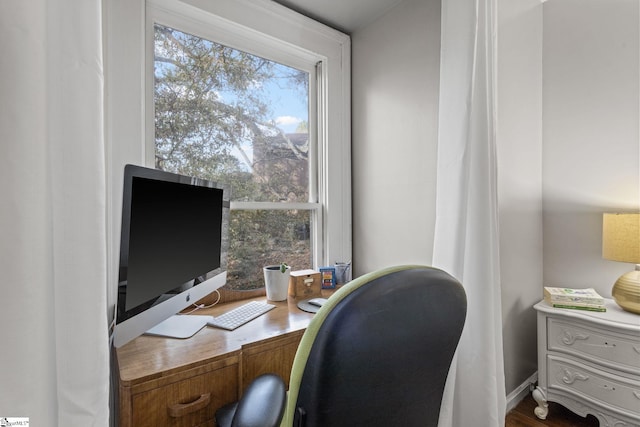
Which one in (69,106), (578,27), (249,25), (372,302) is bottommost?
(372,302)

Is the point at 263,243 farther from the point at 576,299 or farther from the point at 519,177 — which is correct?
the point at 576,299

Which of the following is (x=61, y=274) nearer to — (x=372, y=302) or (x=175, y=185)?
(x=372, y=302)

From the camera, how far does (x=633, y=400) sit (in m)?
1.48

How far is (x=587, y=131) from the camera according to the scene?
1957 mm

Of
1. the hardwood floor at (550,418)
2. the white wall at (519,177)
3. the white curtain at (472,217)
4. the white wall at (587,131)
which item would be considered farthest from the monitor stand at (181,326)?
the white wall at (587,131)

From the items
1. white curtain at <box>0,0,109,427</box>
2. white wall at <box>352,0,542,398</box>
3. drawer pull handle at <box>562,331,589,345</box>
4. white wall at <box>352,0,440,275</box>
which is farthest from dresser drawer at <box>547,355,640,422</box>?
white curtain at <box>0,0,109,427</box>

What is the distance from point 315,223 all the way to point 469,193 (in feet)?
3.40

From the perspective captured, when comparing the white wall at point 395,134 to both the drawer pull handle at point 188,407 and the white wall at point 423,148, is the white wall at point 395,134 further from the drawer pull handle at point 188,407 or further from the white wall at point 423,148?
the drawer pull handle at point 188,407

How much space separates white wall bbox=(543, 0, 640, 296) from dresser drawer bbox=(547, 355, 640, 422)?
571 millimetres

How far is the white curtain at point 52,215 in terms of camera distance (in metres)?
0.45

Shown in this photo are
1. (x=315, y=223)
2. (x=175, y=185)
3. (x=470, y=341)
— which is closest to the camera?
(x=175, y=185)

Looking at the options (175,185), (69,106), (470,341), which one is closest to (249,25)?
(175,185)

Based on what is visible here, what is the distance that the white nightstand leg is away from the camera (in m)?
1.72

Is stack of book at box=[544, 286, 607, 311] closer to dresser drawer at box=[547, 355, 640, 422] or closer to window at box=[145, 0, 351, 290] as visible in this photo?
dresser drawer at box=[547, 355, 640, 422]
